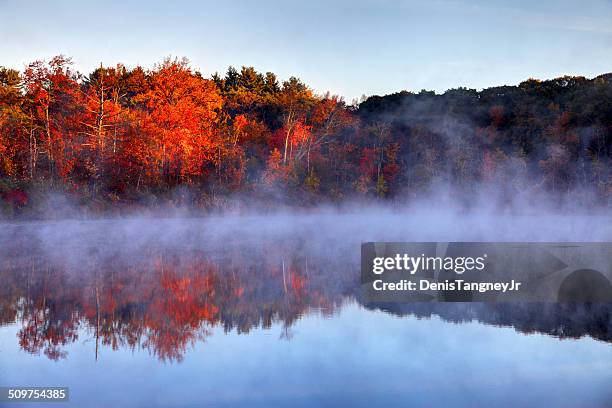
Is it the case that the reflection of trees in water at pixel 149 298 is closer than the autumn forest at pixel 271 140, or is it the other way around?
the reflection of trees in water at pixel 149 298

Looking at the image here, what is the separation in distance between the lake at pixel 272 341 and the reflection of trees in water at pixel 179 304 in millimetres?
39

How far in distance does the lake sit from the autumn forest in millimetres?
18494

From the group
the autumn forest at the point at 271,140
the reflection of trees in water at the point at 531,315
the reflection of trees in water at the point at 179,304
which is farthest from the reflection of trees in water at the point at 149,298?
the autumn forest at the point at 271,140

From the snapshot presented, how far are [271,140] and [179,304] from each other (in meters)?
34.8

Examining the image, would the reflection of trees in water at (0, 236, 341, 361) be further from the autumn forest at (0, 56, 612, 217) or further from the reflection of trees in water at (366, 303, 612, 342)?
the autumn forest at (0, 56, 612, 217)

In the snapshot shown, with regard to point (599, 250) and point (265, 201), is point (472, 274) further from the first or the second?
point (265, 201)

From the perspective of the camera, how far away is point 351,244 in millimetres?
19188

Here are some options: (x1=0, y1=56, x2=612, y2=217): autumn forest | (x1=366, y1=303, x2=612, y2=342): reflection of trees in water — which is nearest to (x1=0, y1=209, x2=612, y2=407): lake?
(x1=366, y1=303, x2=612, y2=342): reflection of trees in water

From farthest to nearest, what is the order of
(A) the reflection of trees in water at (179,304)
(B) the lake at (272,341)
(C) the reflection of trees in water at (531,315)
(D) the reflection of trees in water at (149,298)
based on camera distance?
1. (C) the reflection of trees in water at (531,315)
2. (A) the reflection of trees in water at (179,304)
3. (D) the reflection of trees in water at (149,298)
4. (B) the lake at (272,341)

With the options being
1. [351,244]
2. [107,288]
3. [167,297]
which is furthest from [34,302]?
[351,244]

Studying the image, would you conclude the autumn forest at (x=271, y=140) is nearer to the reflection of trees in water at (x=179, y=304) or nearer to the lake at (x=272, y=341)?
the reflection of trees in water at (x=179, y=304)

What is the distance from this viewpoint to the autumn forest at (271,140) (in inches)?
1296

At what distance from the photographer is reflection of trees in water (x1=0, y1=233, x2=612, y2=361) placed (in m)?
8.34

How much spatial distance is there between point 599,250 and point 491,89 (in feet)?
149
